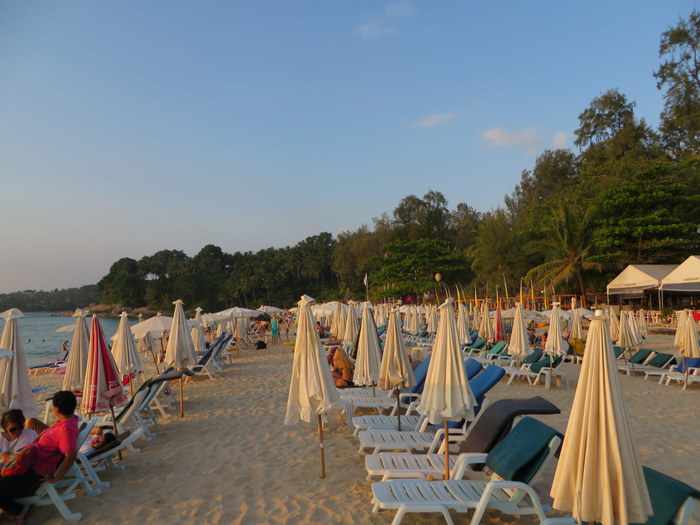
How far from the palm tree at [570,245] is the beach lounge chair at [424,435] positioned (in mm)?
30434

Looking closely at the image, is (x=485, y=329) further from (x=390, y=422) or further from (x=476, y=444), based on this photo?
(x=476, y=444)

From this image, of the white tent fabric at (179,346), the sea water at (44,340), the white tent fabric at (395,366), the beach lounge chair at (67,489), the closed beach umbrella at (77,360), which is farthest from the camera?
the sea water at (44,340)

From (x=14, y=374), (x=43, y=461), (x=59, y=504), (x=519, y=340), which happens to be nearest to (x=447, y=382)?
(x=59, y=504)

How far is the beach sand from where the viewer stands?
4383 millimetres

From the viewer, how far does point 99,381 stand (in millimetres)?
→ 6328

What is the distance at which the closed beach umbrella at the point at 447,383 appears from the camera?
4355mm

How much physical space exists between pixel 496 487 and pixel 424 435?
1.98 meters

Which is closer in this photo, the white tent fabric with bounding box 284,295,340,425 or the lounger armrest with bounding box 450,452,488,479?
the lounger armrest with bounding box 450,452,488,479

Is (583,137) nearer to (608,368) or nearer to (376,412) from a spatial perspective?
(376,412)

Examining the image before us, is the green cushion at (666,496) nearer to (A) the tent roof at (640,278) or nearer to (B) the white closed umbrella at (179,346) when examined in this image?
(B) the white closed umbrella at (179,346)

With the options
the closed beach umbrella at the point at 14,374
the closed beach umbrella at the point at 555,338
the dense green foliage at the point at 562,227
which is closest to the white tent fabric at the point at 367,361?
the closed beach umbrella at the point at 14,374

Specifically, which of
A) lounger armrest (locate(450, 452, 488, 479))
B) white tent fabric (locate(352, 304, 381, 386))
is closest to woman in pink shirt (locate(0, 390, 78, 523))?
lounger armrest (locate(450, 452, 488, 479))

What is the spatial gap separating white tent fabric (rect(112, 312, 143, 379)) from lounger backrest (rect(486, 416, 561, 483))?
8.28 m

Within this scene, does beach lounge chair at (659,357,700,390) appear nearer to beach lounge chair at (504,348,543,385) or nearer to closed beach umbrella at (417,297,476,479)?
beach lounge chair at (504,348,543,385)
